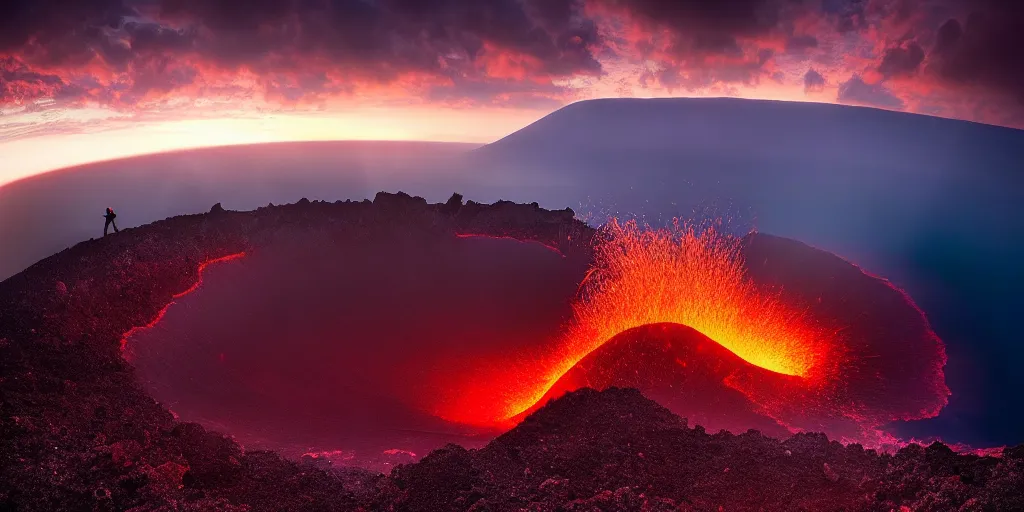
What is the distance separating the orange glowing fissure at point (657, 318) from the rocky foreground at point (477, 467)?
4.89 m

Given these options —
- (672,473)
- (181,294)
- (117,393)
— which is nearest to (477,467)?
(672,473)

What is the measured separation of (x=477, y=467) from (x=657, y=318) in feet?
38.2

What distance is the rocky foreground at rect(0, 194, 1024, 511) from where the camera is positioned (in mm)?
7582

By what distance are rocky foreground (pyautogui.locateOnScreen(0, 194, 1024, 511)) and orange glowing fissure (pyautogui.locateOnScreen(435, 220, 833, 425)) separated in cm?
489

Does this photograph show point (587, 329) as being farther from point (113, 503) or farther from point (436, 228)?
point (113, 503)

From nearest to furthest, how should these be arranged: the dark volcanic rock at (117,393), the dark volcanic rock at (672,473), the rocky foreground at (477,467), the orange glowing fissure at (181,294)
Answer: the dark volcanic rock at (672,473), the rocky foreground at (477,467), the dark volcanic rock at (117,393), the orange glowing fissure at (181,294)

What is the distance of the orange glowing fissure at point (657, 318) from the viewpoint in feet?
51.3

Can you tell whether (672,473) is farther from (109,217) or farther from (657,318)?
(109,217)

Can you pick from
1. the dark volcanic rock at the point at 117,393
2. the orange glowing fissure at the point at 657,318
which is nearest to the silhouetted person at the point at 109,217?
the dark volcanic rock at the point at 117,393

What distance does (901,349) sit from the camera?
16844mm

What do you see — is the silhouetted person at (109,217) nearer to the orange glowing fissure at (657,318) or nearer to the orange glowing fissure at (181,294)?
the orange glowing fissure at (181,294)

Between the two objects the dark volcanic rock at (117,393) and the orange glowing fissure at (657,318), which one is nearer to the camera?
the dark volcanic rock at (117,393)

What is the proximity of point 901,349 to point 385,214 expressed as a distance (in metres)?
18.9

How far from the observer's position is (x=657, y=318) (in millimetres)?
19000
